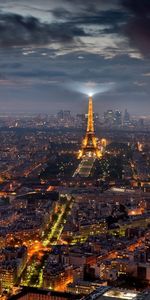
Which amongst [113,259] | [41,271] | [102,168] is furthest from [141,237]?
[102,168]

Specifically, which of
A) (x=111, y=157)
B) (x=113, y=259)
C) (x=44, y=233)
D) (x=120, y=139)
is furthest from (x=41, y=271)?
(x=120, y=139)

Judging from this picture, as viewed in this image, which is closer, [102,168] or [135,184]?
[135,184]

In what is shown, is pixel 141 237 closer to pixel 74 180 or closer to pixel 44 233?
pixel 44 233

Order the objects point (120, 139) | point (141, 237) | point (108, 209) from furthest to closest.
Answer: point (120, 139) → point (108, 209) → point (141, 237)

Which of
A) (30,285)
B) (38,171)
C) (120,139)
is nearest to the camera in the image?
(30,285)

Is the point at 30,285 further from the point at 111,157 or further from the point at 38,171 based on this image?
the point at 111,157

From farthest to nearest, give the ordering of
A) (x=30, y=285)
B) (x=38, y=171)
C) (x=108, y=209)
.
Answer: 1. (x=38, y=171)
2. (x=108, y=209)
3. (x=30, y=285)

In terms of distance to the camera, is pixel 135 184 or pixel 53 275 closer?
pixel 53 275

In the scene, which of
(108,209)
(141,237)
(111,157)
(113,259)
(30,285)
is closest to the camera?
(30,285)

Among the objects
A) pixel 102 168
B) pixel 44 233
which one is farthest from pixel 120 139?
pixel 44 233
